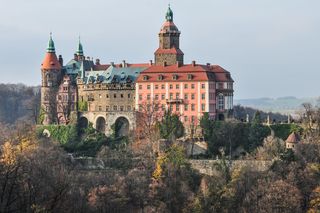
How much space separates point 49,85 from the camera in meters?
92.0

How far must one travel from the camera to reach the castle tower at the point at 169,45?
292 feet

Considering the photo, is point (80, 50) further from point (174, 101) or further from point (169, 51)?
point (174, 101)

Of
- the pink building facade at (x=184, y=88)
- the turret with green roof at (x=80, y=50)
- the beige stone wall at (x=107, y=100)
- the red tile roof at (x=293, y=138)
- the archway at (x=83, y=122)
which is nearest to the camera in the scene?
the red tile roof at (x=293, y=138)

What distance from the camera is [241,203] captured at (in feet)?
217

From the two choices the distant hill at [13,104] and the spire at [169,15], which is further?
the distant hill at [13,104]

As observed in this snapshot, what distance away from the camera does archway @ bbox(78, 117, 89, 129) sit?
291 feet

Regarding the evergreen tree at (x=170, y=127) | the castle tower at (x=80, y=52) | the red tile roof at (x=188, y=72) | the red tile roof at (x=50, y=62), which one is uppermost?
the castle tower at (x=80, y=52)

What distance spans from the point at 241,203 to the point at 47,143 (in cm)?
2311

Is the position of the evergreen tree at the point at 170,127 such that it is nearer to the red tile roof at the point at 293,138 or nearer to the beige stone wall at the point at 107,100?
the beige stone wall at the point at 107,100

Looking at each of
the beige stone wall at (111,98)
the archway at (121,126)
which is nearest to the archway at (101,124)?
the beige stone wall at (111,98)

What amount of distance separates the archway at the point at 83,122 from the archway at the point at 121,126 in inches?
157

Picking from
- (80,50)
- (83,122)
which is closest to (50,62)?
(80,50)

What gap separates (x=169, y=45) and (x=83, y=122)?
520 inches

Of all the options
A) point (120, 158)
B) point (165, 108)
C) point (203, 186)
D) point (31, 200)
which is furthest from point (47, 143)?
point (31, 200)
